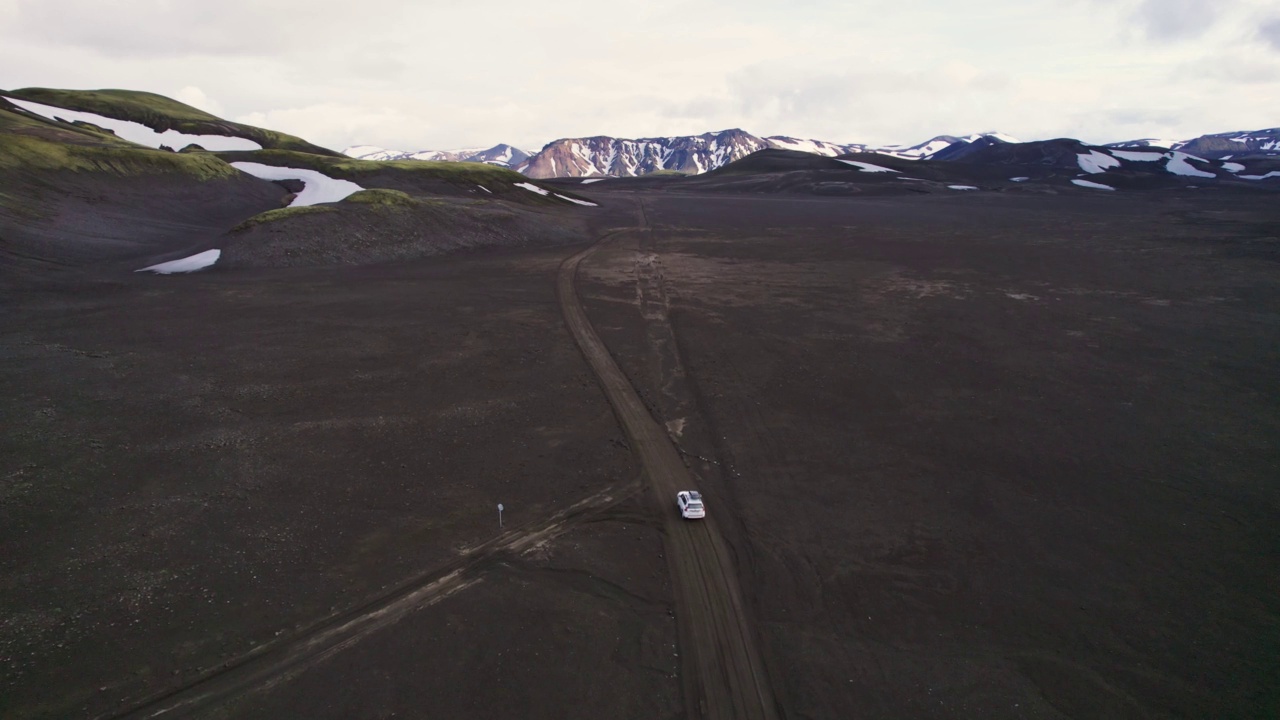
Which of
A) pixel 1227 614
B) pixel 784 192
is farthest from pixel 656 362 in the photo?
pixel 784 192

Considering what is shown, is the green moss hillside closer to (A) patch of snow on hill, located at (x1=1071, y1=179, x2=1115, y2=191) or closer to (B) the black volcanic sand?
(B) the black volcanic sand

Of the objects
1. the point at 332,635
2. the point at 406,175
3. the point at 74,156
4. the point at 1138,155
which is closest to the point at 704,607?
the point at 332,635

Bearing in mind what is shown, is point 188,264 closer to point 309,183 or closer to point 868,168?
point 309,183

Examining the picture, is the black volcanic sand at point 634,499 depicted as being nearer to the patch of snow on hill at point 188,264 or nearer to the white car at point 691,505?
the white car at point 691,505

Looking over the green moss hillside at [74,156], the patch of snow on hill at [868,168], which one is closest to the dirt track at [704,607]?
the green moss hillside at [74,156]

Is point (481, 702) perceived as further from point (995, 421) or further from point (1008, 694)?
point (995, 421)

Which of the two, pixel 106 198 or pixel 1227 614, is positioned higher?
pixel 106 198

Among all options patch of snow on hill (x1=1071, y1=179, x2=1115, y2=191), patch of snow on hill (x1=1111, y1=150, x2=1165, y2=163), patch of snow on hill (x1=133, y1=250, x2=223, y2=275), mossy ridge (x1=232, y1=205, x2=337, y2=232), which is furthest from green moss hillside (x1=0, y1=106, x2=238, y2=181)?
patch of snow on hill (x1=1111, y1=150, x2=1165, y2=163)
